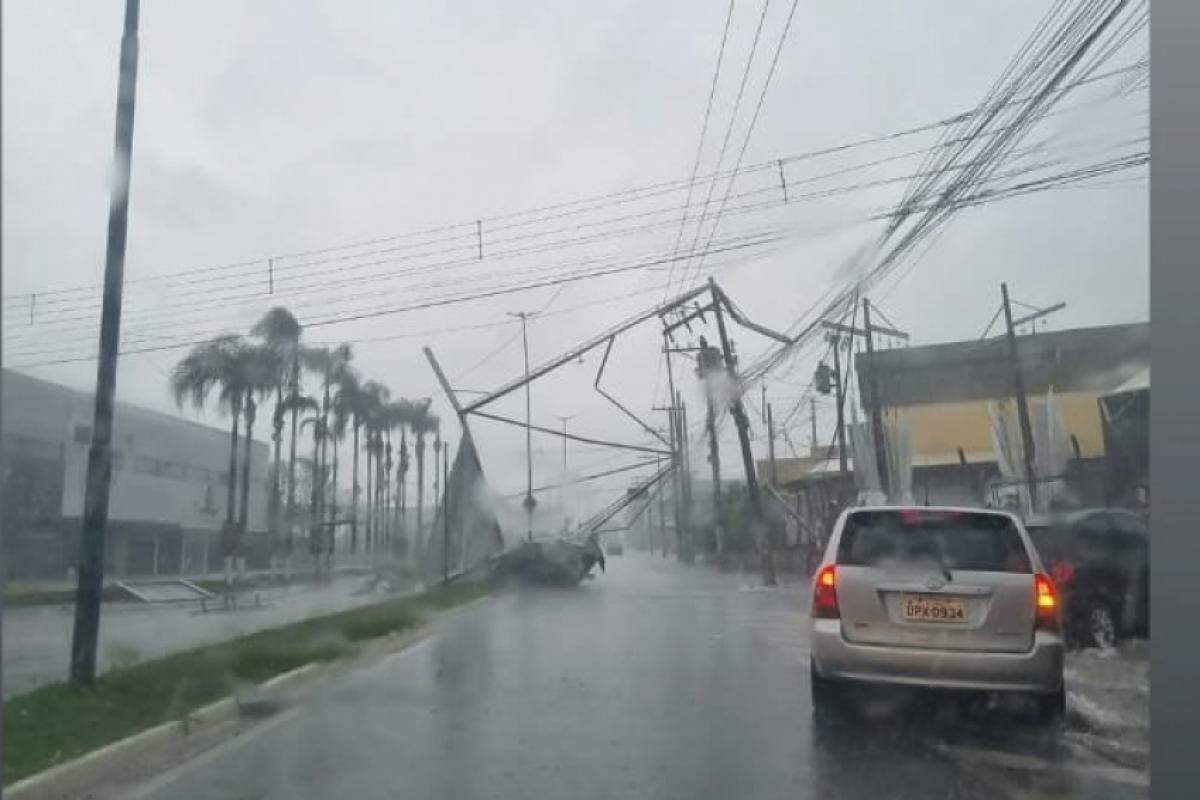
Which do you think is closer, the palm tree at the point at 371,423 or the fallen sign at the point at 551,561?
the palm tree at the point at 371,423

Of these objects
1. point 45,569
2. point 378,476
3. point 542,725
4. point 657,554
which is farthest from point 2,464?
point 657,554

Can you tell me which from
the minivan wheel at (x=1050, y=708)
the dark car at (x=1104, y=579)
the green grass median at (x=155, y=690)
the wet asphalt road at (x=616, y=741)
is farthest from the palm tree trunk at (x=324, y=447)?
the minivan wheel at (x=1050, y=708)

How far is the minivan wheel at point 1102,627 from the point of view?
37.2ft

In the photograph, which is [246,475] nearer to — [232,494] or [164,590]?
[232,494]

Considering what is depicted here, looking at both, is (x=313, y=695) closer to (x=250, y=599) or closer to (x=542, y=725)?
(x=542, y=725)

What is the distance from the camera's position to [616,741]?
8117 millimetres

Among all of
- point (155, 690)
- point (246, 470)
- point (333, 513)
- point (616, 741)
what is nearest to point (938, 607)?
point (616, 741)

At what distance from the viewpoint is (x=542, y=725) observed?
28.7 ft

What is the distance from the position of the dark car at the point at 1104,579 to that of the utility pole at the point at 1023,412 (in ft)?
14.2

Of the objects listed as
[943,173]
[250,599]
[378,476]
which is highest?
[943,173]

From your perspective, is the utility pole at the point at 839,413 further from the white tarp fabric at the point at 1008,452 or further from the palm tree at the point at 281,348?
the palm tree at the point at 281,348

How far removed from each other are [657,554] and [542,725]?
93.4 ft

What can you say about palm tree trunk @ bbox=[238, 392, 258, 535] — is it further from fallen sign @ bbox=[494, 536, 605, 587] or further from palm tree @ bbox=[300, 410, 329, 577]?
fallen sign @ bbox=[494, 536, 605, 587]

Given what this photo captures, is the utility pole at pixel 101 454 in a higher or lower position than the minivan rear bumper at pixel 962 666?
higher
